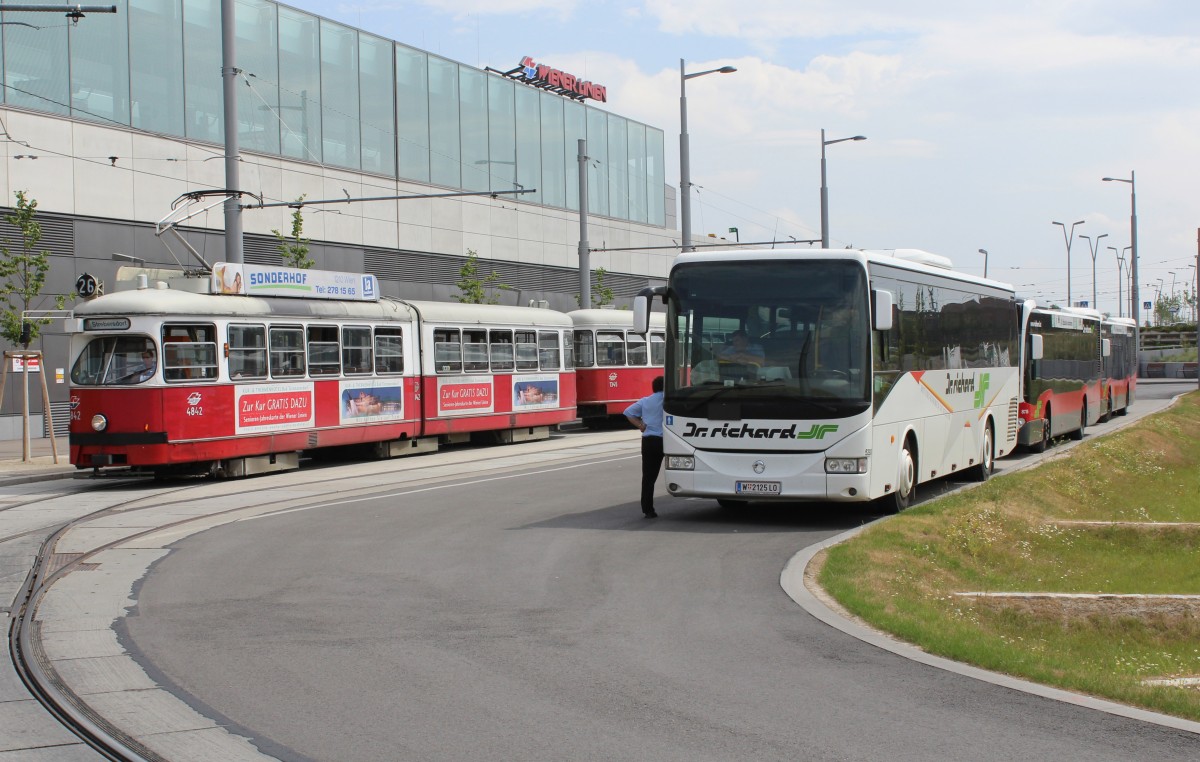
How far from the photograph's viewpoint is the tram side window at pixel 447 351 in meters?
26.7

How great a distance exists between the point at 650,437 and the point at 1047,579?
4593 mm

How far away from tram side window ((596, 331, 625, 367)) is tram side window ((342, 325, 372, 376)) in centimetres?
1098

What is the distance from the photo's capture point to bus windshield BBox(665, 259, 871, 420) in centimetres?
1389

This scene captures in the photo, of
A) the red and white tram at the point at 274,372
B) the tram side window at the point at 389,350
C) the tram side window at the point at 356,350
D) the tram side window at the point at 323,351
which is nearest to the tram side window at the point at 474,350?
the red and white tram at the point at 274,372

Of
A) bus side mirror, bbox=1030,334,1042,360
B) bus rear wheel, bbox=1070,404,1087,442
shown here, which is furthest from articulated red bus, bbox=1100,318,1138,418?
bus side mirror, bbox=1030,334,1042,360

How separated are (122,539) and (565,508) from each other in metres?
5.14

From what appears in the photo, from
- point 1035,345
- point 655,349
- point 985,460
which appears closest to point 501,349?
point 655,349

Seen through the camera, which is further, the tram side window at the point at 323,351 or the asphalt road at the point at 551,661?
the tram side window at the point at 323,351

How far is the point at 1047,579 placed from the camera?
1336 centimetres

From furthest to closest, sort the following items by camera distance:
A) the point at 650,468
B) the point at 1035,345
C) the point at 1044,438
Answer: the point at 1044,438
the point at 1035,345
the point at 650,468

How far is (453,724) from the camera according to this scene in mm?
6418

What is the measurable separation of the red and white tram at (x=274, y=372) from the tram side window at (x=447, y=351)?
Result: 4 centimetres

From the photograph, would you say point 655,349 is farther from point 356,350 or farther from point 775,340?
point 775,340

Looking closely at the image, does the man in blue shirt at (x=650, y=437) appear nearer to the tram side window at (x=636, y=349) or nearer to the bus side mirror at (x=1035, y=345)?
the bus side mirror at (x=1035, y=345)
